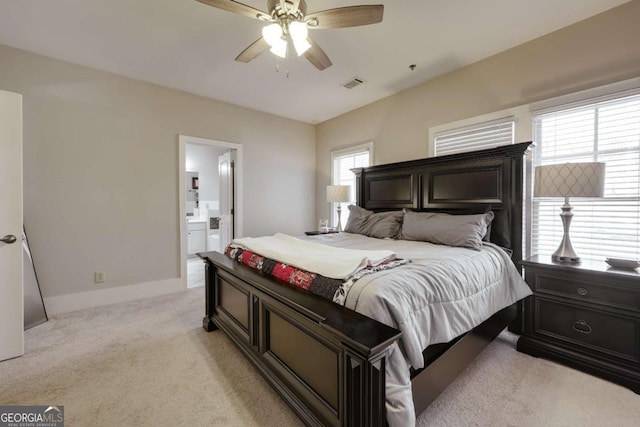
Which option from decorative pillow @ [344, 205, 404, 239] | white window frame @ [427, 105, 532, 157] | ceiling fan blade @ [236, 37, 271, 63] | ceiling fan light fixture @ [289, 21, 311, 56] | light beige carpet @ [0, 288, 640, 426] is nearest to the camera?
light beige carpet @ [0, 288, 640, 426]

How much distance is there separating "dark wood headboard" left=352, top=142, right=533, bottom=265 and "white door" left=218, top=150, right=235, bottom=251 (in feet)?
7.24

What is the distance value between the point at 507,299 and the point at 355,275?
5.01ft

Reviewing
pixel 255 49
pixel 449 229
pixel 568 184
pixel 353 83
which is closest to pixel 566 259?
pixel 568 184

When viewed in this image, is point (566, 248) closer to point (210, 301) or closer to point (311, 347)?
point (311, 347)

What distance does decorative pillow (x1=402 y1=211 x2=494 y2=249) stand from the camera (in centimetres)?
240

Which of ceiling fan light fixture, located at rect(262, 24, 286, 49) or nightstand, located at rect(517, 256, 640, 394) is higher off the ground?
ceiling fan light fixture, located at rect(262, 24, 286, 49)

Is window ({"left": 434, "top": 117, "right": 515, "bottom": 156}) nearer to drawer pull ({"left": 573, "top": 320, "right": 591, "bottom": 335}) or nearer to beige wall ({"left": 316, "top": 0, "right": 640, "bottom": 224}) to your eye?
beige wall ({"left": 316, "top": 0, "right": 640, "bottom": 224})

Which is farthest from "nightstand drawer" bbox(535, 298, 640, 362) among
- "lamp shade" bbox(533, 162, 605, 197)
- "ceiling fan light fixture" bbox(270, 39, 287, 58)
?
"ceiling fan light fixture" bbox(270, 39, 287, 58)

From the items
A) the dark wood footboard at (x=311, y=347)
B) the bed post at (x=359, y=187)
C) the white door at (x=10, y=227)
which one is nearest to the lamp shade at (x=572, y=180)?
the dark wood footboard at (x=311, y=347)

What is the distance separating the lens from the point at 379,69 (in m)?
3.18

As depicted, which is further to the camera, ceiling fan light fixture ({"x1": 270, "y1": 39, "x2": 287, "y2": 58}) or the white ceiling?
the white ceiling

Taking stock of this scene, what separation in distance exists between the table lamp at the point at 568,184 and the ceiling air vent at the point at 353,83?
2.22 m

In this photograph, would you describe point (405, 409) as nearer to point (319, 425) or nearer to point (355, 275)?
point (319, 425)

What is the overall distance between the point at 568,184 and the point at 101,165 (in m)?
4.66
